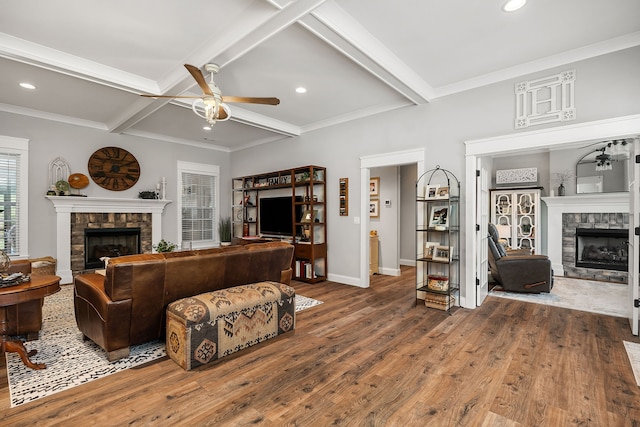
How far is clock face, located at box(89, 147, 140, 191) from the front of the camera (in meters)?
5.75

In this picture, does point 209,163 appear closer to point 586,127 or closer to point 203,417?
point 203,417

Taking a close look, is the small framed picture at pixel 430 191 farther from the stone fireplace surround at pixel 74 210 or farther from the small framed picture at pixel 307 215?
the stone fireplace surround at pixel 74 210

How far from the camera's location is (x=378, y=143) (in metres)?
4.88

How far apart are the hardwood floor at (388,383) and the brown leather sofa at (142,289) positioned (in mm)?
315

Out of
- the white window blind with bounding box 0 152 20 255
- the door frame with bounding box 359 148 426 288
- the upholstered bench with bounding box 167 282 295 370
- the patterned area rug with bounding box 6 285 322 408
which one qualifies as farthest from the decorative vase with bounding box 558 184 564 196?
the white window blind with bounding box 0 152 20 255

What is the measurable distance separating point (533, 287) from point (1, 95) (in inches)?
322

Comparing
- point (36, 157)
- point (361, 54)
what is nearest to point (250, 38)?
point (361, 54)

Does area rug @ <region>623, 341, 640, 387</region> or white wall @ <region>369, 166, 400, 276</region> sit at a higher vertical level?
white wall @ <region>369, 166, 400, 276</region>

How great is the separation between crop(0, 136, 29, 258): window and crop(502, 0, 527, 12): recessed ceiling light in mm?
6763

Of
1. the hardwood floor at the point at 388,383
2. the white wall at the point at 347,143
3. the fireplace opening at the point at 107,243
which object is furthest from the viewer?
the fireplace opening at the point at 107,243

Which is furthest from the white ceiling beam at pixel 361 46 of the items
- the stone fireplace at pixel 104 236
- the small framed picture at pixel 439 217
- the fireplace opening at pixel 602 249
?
the stone fireplace at pixel 104 236

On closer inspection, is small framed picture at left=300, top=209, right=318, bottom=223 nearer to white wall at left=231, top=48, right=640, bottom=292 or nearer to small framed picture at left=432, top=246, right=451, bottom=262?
white wall at left=231, top=48, right=640, bottom=292

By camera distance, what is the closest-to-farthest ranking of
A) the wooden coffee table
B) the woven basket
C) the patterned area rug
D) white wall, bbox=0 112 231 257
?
the patterned area rug < the wooden coffee table < the woven basket < white wall, bbox=0 112 231 257

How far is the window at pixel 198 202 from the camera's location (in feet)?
22.9
